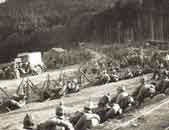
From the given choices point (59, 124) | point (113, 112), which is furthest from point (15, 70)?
point (59, 124)

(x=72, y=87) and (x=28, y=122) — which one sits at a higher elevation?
(x=28, y=122)

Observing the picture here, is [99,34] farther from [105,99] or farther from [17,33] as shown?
[105,99]

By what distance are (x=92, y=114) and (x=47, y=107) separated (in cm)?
557

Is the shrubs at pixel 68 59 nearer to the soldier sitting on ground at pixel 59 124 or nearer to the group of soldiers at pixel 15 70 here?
the group of soldiers at pixel 15 70

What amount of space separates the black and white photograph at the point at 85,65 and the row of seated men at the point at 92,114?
0.03 metres

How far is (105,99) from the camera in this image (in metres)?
10.5

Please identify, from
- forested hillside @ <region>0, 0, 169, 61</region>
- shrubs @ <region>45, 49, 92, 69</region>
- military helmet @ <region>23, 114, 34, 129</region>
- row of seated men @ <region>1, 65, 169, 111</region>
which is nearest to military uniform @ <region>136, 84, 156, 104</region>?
row of seated men @ <region>1, 65, 169, 111</region>

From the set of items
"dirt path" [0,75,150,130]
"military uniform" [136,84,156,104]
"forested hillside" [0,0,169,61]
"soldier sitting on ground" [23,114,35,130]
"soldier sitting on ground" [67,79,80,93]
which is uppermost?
"forested hillside" [0,0,169,61]

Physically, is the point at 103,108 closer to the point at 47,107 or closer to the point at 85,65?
the point at 47,107

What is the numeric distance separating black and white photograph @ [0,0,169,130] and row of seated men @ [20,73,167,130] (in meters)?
0.03

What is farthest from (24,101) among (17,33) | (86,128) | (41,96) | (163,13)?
(17,33)

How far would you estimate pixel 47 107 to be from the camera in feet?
46.9

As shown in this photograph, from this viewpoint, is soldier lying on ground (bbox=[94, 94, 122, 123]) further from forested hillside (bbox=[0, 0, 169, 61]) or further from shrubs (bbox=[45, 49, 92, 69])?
forested hillside (bbox=[0, 0, 169, 61])

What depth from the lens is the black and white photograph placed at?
9.77m
